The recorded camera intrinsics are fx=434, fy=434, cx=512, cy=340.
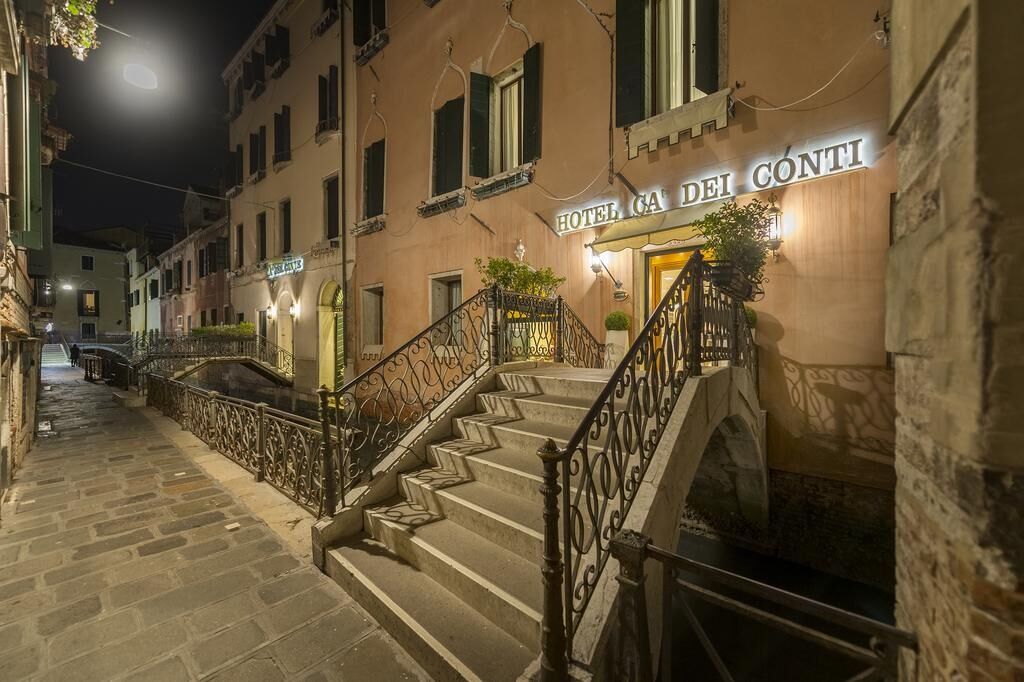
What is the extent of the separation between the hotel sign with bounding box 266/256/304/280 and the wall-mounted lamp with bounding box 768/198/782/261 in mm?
14481

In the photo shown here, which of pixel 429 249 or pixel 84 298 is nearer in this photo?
pixel 429 249

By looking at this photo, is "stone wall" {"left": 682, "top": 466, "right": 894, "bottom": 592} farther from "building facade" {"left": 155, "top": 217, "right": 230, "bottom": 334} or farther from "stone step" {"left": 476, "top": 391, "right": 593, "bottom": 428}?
"building facade" {"left": 155, "top": 217, "right": 230, "bottom": 334}

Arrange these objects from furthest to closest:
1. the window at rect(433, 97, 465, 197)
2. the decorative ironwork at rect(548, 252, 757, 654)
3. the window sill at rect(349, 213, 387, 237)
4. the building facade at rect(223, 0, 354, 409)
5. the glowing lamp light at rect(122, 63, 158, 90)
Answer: the building facade at rect(223, 0, 354, 409) < the window sill at rect(349, 213, 387, 237) < the window at rect(433, 97, 465, 197) < the glowing lamp light at rect(122, 63, 158, 90) < the decorative ironwork at rect(548, 252, 757, 654)

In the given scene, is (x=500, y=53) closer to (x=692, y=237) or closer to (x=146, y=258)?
(x=692, y=237)

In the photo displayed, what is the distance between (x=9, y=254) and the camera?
6.25 metres

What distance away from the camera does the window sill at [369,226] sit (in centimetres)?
1234

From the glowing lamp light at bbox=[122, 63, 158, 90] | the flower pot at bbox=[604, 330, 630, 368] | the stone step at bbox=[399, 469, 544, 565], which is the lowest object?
the stone step at bbox=[399, 469, 544, 565]

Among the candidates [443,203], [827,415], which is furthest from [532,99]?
[827,415]

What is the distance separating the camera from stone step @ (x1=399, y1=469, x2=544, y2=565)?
341cm

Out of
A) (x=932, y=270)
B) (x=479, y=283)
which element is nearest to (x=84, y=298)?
(x=479, y=283)

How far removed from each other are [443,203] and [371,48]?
6014mm

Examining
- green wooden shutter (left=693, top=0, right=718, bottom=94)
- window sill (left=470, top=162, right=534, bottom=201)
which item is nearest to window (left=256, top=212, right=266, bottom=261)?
window sill (left=470, top=162, right=534, bottom=201)

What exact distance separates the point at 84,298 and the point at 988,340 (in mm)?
57712

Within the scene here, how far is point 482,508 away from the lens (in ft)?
12.5
